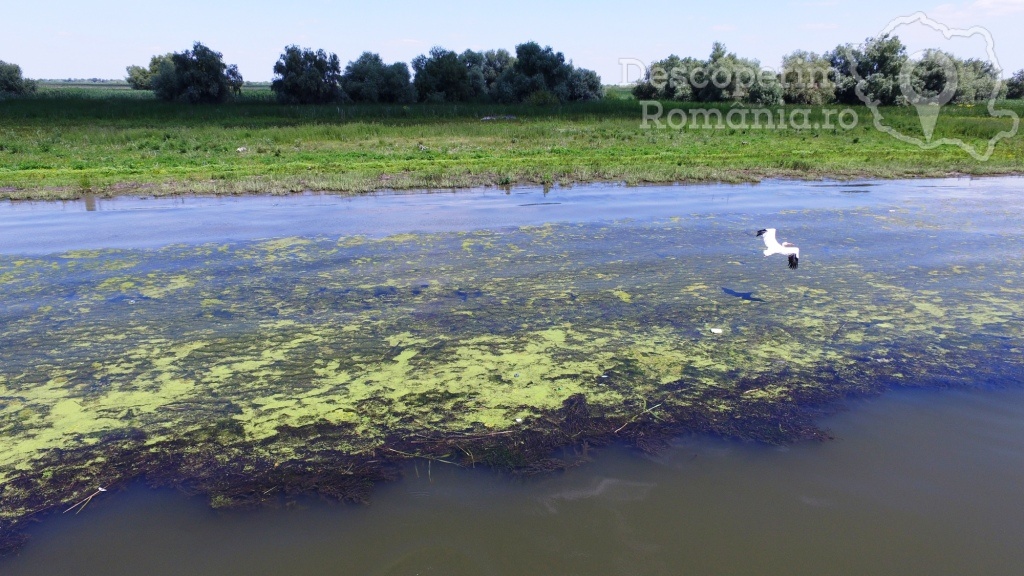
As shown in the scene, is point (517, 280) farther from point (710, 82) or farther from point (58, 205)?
point (710, 82)

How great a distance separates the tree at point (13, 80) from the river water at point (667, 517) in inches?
2298

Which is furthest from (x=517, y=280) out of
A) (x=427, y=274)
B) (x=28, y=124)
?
(x=28, y=124)

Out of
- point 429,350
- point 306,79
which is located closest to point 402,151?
point 429,350

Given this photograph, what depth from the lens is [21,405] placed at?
4.41 metres

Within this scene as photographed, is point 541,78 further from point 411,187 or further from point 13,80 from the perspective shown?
point 13,80

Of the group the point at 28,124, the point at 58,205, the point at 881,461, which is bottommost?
the point at 881,461

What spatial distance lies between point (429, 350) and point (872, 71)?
45.9 meters

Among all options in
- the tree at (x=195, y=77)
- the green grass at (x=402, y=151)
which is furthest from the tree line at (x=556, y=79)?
the green grass at (x=402, y=151)

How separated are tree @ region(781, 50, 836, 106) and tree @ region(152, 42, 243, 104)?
3249 cm

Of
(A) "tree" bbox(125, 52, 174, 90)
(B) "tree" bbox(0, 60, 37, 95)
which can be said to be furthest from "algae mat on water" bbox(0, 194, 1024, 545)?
(A) "tree" bbox(125, 52, 174, 90)

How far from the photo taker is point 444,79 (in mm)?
44062

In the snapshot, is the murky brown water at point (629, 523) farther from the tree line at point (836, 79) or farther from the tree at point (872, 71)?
the tree at point (872, 71)

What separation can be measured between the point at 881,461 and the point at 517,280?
13.3ft

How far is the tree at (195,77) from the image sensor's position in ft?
126
